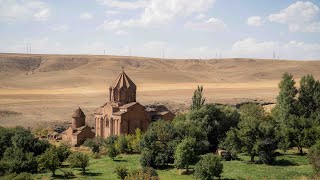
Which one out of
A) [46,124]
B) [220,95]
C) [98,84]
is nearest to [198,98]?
[46,124]

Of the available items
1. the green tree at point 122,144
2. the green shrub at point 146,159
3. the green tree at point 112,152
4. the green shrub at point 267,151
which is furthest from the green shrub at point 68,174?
the green shrub at point 267,151

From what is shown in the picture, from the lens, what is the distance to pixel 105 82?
438 ft

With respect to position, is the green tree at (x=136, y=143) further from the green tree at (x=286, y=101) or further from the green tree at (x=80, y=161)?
the green tree at (x=286, y=101)

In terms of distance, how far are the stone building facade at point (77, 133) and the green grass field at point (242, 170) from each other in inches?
430

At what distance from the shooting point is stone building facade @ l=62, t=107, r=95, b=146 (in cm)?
5444

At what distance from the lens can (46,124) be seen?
68.3 meters

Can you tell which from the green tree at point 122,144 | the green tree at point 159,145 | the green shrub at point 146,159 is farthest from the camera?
the green tree at point 122,144

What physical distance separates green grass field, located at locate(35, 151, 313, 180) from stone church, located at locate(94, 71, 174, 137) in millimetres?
8384

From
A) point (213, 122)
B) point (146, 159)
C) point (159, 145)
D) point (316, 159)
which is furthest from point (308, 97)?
point (146, 159)

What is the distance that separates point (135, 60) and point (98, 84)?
60.8m

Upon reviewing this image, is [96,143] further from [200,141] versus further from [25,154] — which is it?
[200,141]

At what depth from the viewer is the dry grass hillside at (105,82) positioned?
277 feet

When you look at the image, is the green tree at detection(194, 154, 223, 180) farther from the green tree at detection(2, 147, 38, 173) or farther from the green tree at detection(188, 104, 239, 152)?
the green tree at detection(2, 147, 38, 173)

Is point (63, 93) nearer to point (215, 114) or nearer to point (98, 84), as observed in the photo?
point (98, 84)
